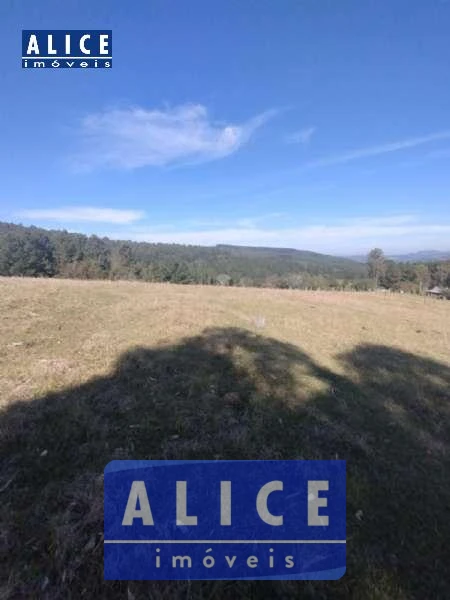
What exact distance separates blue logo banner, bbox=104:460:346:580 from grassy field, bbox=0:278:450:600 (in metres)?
0.12

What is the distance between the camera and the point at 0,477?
3684 millimetres

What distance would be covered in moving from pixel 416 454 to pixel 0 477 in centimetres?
555

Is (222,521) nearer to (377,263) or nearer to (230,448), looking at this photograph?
(230,448)

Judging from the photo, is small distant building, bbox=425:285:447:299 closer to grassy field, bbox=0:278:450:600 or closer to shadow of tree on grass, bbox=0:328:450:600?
grassy field, bbox=0:278:450:600

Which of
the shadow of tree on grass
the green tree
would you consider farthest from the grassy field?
the green tree

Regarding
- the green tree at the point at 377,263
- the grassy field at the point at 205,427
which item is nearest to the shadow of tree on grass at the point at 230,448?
the grassy field at the point at 205,427

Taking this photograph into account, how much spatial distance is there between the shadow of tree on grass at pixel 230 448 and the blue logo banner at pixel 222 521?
0.12 m

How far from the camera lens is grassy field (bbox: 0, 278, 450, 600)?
9.23 feet

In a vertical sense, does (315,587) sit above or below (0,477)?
below

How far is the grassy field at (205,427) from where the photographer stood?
281cm

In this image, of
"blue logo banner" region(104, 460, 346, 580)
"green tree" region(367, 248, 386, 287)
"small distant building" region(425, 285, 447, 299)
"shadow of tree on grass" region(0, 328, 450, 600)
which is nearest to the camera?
"shadow of tree on grass" region(0, 328, 450, 600)

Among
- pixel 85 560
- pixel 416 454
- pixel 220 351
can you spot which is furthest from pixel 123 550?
pixel 220 351

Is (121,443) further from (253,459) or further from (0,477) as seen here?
(253,459)

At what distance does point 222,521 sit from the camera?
330 centimetres
